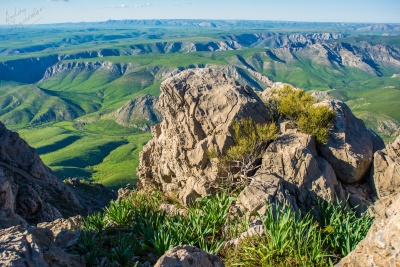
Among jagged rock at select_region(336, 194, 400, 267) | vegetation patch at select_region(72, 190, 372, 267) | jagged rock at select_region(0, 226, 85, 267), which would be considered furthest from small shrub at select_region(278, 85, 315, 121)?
jagged rock at select_region(0, 226, 85, 267)

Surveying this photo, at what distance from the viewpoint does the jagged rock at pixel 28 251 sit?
20.6 feet

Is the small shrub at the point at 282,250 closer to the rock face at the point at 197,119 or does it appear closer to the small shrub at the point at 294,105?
the rock face at the point at 197,119

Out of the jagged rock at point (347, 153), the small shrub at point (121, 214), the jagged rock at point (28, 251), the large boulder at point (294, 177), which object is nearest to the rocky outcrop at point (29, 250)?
the jagged rock at point (28, 251)

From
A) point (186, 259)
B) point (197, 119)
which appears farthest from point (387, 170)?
point (186, 259)

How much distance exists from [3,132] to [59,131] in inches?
6522

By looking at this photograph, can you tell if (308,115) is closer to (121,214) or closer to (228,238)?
(228,238)

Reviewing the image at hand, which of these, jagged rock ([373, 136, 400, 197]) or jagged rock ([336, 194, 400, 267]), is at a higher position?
jagged rock ([336, 194, 400, 267])

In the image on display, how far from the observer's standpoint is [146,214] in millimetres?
11531

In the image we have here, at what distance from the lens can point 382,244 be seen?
630 centimetres

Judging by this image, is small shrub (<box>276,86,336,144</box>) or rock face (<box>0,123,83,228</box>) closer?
small shrub (<box>276,86,336,144</box>)

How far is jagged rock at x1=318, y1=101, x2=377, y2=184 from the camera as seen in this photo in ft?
50.4

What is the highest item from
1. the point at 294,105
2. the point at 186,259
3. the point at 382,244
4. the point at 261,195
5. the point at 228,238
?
the point at 294,105

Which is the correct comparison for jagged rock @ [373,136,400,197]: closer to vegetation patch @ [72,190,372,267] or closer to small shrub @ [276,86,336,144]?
small shrub @ [276,86,336,144]

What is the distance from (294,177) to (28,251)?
10.7m
